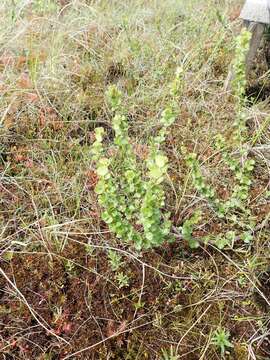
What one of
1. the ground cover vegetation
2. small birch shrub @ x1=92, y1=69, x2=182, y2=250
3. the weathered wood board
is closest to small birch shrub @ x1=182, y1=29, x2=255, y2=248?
the ground cover vegetation

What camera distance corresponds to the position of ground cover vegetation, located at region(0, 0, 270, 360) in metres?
1.61

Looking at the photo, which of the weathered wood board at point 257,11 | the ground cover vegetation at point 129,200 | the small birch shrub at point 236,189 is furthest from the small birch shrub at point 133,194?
the weathered wood board at point 257,11

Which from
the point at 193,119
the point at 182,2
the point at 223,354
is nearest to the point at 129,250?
the point at 223,354

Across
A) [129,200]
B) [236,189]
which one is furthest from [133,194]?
[236,189]

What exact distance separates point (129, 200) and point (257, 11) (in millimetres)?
1459

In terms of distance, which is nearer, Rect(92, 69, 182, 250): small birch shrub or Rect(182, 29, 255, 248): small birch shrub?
Rect(92, 69, 182, 250): small birch shrub

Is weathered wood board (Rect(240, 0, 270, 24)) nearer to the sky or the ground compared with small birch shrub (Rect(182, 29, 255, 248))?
nearer to the sky

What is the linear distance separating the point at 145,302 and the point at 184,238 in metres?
0.33

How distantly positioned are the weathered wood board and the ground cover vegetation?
1.11ft

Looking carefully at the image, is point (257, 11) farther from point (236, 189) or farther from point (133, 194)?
point (133, 194)

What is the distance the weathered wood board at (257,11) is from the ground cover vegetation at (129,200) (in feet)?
1.11

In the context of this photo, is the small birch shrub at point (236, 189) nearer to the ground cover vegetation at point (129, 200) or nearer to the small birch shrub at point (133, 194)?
the ground cover vegetation at point (129, 200)

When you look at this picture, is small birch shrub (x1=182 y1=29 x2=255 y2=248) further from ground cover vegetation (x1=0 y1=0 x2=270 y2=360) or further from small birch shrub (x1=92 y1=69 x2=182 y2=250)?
small birch shrub (x1=92 y1=69 x2=182 y2=250)

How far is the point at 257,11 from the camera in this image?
94.2 inches
